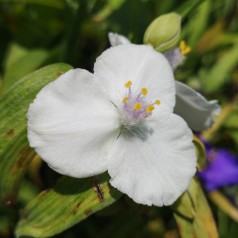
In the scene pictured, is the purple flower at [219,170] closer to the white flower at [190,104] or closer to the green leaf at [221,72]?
the green leaf at [221,72]

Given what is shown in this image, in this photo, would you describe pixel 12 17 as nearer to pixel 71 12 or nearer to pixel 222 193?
pixel 71 12

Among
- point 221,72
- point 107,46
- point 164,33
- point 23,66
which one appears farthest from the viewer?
point 221,72

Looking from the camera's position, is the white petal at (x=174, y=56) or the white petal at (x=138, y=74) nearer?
the white petal at (x=138, y=74)

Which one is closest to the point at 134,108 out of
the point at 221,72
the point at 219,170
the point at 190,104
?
the point at 190,104

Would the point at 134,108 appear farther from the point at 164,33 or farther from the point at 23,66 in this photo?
the point at 23,66

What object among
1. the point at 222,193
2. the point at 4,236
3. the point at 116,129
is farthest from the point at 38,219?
the point at 222,193

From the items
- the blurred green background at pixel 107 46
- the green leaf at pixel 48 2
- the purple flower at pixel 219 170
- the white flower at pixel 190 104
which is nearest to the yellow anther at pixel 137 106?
the white flower at pixel 190 104
